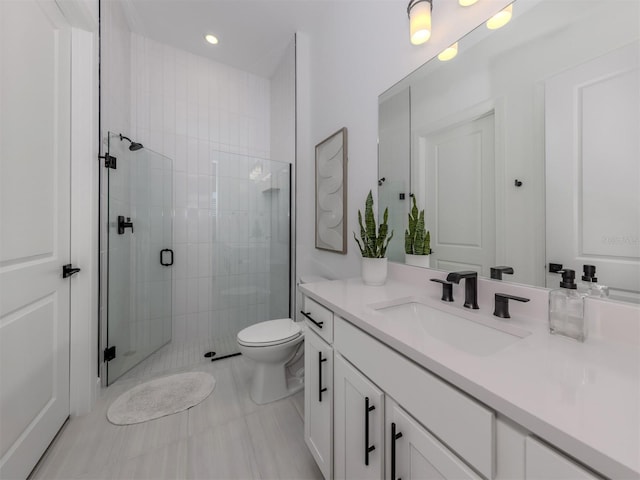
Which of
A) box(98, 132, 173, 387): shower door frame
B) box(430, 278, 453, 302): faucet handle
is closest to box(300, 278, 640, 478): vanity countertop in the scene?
box(430, 278, 453, 302): faucet handle

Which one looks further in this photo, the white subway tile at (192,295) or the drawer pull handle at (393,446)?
the white subway tile at (192,295)

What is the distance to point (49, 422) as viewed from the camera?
1.31 m

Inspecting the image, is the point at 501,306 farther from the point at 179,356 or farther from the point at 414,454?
the point at 179,356

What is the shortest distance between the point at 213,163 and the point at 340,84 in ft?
4.88

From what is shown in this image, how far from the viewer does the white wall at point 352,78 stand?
1237 mm

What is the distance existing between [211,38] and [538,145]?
277 centimetres

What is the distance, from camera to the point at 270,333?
5.76 ft

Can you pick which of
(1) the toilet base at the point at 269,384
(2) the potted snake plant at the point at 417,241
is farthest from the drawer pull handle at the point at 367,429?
(1) the toilet base at the point at 269,384

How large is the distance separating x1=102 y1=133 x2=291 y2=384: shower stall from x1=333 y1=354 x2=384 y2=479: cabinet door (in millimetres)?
1648

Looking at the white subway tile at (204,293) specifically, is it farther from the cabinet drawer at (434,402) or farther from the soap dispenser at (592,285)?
the soap dispenser at (592,285)

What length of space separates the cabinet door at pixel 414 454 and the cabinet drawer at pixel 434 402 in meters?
0.02

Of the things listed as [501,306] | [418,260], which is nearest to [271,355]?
[418,260]

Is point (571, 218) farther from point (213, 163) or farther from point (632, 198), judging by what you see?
point (213, 163)

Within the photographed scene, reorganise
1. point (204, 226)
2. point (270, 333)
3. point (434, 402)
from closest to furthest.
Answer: point (434, 402) → point (270, 333) → point (204, 226)
